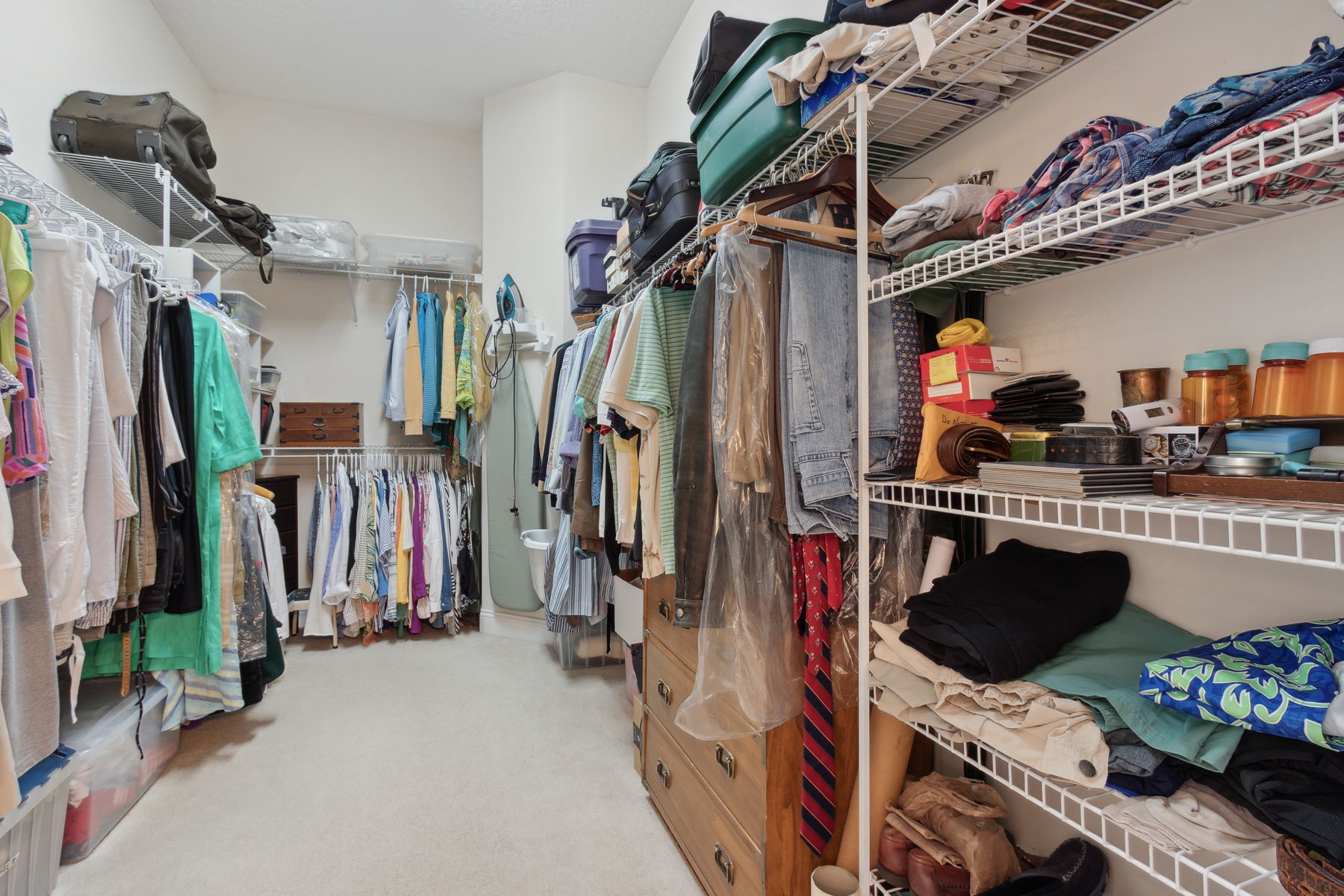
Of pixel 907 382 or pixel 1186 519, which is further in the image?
pixel 907 382

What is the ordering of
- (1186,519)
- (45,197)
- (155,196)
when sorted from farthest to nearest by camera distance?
(155,196) < (45,197) < (1186,519)

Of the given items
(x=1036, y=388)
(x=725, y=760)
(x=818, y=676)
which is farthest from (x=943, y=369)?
(x=725, y=760)

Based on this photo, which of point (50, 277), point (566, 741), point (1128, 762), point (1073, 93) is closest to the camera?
point (1128, 762)

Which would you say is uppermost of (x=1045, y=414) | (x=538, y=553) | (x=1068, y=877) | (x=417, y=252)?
(x=417, y=252)

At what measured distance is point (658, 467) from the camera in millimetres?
1575

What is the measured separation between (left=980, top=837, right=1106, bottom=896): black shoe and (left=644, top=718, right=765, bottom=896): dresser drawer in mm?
483

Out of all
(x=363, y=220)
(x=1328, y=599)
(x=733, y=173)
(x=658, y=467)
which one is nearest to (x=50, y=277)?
(x=658, y=467)

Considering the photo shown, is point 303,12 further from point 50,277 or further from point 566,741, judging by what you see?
point 566,741

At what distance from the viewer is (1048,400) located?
1.03 m

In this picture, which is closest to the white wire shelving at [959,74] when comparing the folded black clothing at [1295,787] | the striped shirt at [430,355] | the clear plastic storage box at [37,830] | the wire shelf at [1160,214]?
the wire shelf at [1160,214]

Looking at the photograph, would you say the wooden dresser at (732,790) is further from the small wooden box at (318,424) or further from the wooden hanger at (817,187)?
the small wooden box at (318,424)

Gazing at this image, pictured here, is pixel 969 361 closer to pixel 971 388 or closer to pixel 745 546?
pixel 971 388

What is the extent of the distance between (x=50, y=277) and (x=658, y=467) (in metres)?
1.48

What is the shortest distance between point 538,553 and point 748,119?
2353 mm
